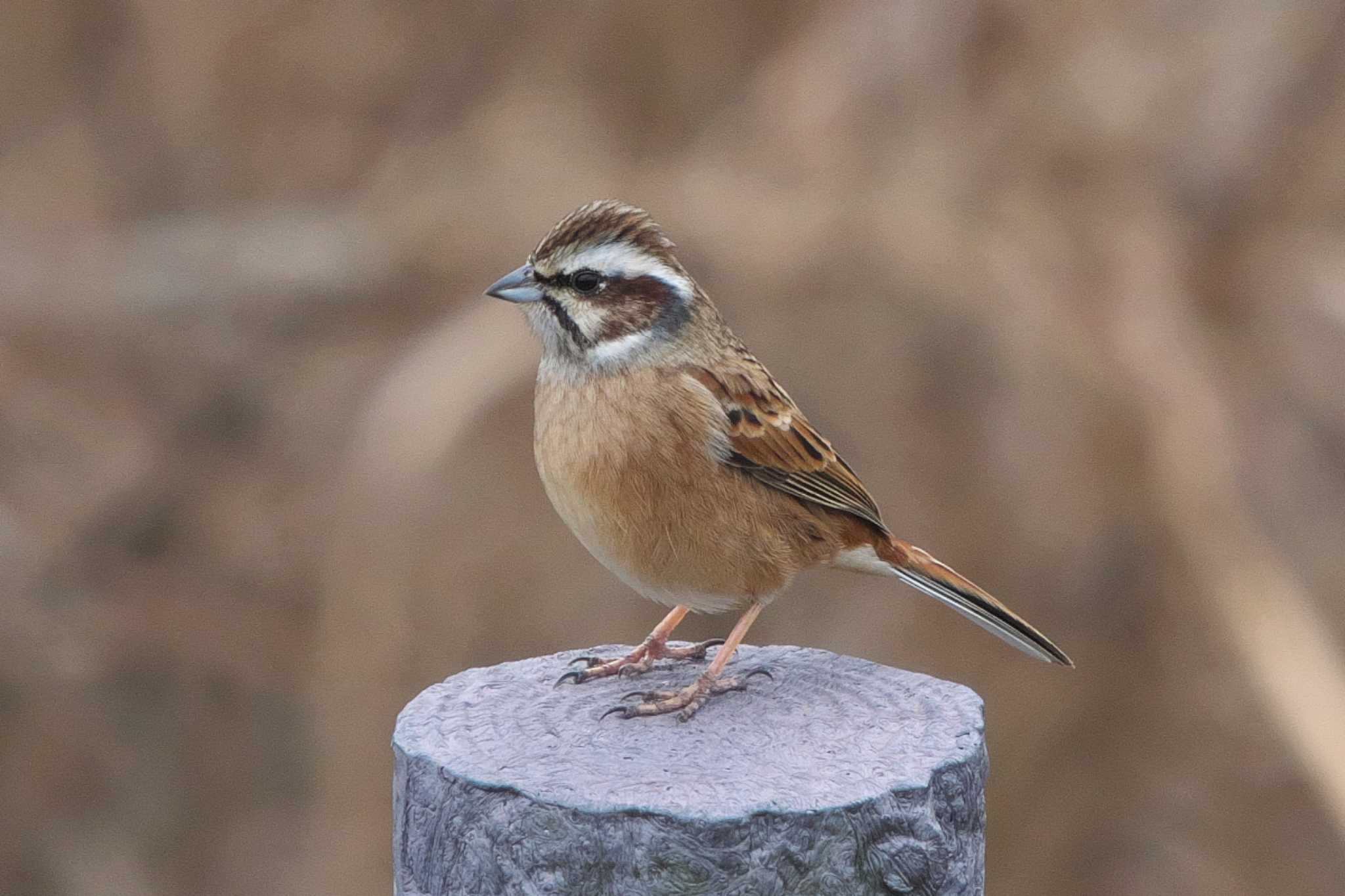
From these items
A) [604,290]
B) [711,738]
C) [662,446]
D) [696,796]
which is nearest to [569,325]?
[604,290]

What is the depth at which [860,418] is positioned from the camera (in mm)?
6438

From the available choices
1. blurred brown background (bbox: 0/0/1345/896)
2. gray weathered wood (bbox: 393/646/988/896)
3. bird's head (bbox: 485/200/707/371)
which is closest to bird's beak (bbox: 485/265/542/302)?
bird's head (bbox: 485/200/707/371)

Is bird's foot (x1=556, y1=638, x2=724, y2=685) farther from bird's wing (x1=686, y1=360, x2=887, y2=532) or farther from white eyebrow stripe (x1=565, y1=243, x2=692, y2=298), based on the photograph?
white eyebrow stripe (x1=565, y1=243, x2=692, y2=298)

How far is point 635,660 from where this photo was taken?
3949mm

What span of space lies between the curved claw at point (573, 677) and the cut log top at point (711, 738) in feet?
0.08

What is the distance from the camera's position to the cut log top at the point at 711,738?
2895mm

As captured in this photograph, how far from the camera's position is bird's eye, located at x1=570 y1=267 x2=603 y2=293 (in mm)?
3939

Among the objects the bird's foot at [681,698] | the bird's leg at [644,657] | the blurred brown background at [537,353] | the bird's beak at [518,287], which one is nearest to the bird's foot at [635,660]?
the bird's leg at [644,657]

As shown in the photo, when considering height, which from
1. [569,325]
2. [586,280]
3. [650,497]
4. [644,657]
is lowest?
[644,657]

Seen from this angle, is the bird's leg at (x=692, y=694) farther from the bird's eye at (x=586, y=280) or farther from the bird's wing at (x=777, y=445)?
the bird's eye at (x=586, y=280)

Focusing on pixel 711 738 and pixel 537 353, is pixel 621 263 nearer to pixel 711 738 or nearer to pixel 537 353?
pixel 711 738

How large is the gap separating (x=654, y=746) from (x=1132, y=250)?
3.75 metres

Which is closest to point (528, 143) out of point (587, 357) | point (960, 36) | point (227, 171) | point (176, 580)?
point (227, 171)

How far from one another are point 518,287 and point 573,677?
907 millimetres
